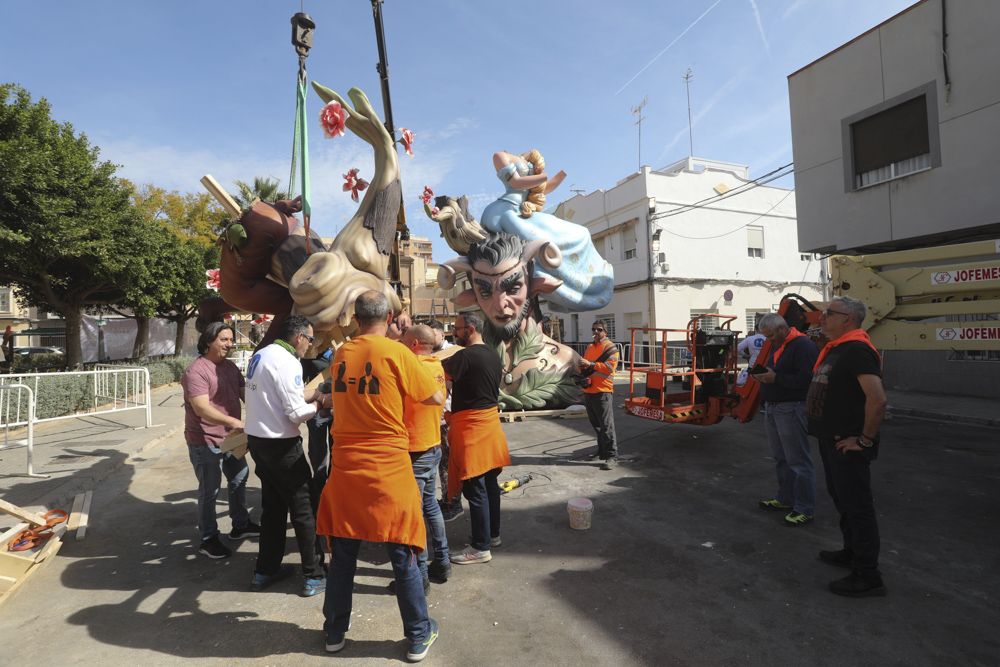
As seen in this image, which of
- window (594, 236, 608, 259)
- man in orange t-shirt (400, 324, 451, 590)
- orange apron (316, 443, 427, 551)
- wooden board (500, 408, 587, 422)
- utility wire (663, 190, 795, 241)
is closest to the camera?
orange apron (316, 443, 427, 551)

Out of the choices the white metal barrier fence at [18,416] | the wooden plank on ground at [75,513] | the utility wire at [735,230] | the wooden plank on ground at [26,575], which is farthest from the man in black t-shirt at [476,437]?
the utility wire at [735,230]

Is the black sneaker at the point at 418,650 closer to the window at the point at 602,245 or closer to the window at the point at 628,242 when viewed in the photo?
the window at the point at 628,242

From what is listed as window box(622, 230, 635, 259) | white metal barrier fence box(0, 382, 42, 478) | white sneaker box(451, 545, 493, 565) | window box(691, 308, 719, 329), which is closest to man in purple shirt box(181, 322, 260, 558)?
white sneaker box(451, 545, 493, 565)

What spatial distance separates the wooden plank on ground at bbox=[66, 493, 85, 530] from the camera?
4367 millimetres

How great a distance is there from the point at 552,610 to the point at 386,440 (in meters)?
1.56

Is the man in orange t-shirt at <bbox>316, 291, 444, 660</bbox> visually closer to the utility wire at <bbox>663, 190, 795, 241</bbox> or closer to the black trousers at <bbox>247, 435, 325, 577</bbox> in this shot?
the black trousers at <bbox>247, 435, 325, 577</bbox>

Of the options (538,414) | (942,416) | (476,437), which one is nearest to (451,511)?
(476,437)

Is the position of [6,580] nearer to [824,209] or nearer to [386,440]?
[386,440]

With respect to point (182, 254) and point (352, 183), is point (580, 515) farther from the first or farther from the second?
point (182, 254)

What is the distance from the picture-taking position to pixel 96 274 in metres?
13.1

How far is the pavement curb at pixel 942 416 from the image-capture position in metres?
8.19

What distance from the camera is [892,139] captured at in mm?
11125

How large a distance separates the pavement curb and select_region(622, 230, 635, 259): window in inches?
501

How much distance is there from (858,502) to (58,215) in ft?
50.2
